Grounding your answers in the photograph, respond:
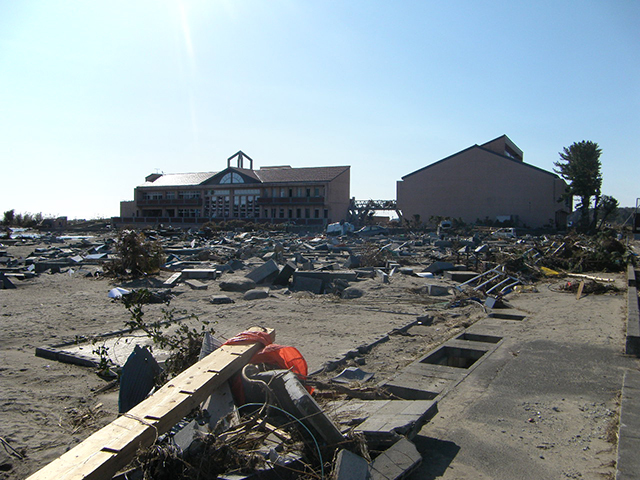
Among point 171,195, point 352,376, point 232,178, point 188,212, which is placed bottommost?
point 352,376

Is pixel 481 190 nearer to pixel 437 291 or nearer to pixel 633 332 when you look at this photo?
pixel 437 291

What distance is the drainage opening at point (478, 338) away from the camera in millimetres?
7748

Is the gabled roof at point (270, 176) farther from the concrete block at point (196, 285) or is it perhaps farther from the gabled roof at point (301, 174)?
the concrete block at point (196, 285)

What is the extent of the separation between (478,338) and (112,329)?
6368 mm

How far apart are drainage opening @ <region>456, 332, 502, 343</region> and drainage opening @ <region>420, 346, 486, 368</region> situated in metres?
0.69

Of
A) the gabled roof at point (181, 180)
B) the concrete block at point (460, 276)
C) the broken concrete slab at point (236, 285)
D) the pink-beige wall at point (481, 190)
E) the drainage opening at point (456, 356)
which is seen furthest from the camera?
the gabled roof at point (181, 180)

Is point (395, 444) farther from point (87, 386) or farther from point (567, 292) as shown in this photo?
point (567, 292)

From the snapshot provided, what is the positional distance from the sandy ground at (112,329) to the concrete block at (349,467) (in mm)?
1624

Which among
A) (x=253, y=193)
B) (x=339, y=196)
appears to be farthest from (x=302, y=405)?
(x=253, y=193)

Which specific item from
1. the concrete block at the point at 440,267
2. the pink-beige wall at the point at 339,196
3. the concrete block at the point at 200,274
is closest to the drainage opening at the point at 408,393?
the concrete block at the point at 200,274

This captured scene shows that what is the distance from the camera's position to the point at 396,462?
341cm

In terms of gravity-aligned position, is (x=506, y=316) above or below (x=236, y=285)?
below

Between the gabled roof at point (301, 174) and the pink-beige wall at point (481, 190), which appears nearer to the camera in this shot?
the pink-beige wall at point (481, 190)

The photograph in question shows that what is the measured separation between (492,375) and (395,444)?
257cm
